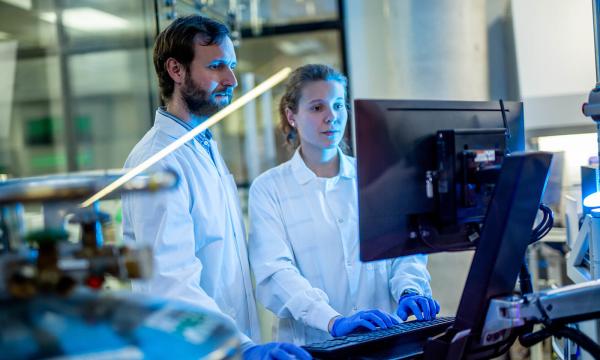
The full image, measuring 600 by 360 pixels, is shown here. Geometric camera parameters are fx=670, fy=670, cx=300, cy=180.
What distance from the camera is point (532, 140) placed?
369cm

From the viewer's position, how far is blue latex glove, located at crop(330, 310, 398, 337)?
150 centimetres

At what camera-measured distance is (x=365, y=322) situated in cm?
150

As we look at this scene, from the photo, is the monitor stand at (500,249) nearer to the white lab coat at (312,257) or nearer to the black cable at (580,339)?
the black cable at (580,339)

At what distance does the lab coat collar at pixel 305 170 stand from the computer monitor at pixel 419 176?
70cm

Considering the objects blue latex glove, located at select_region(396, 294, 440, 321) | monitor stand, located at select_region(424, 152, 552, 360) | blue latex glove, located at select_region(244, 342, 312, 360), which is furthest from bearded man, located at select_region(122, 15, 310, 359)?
monitor stand, located at select_region(424, 152, 552, 360)

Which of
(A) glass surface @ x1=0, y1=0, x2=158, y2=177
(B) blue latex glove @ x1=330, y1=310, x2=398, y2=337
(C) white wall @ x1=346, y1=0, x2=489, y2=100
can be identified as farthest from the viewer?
(C) white wall @ x1=346, y1=0, x2=489, y2=100

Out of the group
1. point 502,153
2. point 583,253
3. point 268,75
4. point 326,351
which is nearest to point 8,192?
point 326,351

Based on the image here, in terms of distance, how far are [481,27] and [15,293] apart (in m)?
3.55

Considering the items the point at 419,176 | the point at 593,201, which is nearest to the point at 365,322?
the point at 419,176

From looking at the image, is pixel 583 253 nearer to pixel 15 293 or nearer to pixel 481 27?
pixel 15 293

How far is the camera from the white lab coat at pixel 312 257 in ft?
6.09

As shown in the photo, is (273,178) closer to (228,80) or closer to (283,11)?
(228,80)

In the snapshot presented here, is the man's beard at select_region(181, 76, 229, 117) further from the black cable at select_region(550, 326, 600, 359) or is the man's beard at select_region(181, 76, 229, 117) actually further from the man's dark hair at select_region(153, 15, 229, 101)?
the black cable at select_region(550, 326, 600, 359)

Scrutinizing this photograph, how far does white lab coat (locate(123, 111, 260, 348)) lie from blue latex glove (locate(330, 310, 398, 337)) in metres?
0.26
